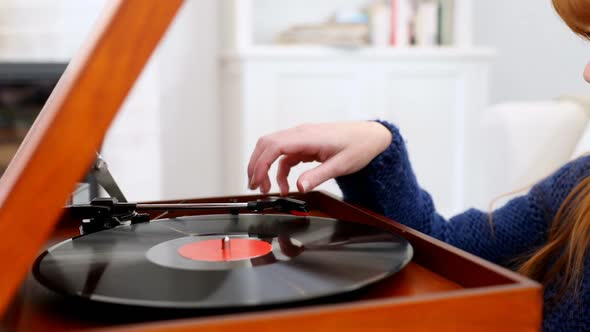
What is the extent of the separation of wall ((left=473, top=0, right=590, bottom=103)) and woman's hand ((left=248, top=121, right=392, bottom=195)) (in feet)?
6.61

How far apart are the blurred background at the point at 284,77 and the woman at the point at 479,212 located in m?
1.30

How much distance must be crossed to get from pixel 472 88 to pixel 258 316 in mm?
2297

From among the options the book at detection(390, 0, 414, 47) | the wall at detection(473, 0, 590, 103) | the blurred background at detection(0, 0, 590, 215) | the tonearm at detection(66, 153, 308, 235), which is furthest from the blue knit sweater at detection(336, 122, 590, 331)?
the wall at detection(473, 0, 590, 103)

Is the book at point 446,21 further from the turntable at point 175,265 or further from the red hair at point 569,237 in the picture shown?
the turntable at point 175,265

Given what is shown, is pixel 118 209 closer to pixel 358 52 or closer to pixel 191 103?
pixel 358 52

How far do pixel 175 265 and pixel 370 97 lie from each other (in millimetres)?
1982

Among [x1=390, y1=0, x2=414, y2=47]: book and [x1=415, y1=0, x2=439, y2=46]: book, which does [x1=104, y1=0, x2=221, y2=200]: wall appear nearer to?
[x1=390, y1=0, x2=414, y2=47]: book

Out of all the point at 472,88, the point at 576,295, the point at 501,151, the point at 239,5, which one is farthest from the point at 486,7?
the point at 576,295

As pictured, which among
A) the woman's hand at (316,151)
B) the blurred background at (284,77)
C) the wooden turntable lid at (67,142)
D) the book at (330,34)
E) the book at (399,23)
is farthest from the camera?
the book at (399,23)

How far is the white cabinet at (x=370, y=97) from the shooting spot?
7.34ft

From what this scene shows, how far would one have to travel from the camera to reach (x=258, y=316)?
1.07ft

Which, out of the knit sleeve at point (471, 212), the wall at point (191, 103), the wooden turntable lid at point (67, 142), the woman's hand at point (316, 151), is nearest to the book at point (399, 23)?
the wall at point (191, 103)

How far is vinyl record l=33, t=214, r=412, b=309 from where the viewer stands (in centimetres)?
38

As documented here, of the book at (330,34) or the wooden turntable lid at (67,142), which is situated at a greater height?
the book at (330,34)
